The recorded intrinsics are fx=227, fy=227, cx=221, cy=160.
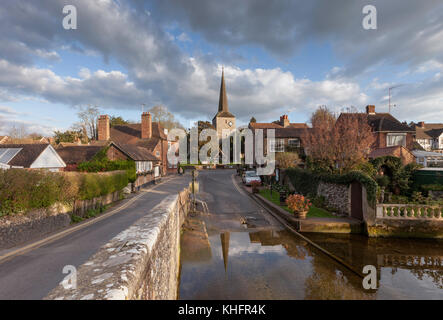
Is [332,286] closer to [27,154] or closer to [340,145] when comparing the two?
[340,145]

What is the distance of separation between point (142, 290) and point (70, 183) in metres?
12.5

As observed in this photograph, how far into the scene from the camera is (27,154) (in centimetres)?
2039

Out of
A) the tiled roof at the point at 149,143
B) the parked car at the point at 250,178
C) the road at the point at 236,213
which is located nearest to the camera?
the road at the point at 236,213

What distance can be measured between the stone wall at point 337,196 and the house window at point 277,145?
26.2m

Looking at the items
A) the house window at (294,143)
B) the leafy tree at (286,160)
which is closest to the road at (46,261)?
the leafy tree at (286,160)

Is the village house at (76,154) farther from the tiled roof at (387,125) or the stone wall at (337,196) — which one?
the tiled roof at (387,125)

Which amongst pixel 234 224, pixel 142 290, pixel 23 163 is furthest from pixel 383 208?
pixel 23 163

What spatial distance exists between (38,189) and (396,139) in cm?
4070

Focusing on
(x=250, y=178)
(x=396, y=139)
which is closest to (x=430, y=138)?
(x=396, y=139)

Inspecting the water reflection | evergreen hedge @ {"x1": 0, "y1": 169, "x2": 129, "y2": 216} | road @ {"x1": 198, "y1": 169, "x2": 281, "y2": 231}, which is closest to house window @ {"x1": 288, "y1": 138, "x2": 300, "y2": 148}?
road @ {"x1": 198, "y1": 169, "x2": 281, "y2": 231}

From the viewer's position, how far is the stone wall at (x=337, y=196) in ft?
47.8

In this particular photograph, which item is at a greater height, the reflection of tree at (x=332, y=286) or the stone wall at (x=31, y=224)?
the stone wall at (x=31, y=224)

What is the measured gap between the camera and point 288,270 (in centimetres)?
831

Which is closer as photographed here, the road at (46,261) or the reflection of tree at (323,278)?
the road at (46,261)
